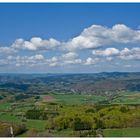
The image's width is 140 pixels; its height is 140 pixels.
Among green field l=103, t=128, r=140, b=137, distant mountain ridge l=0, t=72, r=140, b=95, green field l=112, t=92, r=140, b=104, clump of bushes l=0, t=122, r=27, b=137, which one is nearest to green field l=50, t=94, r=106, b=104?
green field l=112, t=92, r=140, b=104

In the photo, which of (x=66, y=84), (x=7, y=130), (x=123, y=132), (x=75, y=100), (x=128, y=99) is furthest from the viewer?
→ (x=66, y=84)

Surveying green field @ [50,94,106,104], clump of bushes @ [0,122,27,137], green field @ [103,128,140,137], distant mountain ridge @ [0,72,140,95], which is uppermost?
distant mountain ridge @ [0,72,140,95]

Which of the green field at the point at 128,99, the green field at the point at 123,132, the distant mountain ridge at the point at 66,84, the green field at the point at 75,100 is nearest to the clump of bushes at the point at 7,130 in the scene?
the green field at the point at 123,132

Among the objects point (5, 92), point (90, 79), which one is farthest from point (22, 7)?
point (90, 79)

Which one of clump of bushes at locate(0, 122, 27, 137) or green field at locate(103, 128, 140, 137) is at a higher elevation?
clump of bushes at locate(0, 122, 27, 137)

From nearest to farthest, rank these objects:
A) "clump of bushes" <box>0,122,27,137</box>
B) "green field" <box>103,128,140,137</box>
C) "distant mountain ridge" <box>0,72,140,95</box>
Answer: "clump of bushes" <box>0,122,27,137</box> → "green field" <box>103,128,140,137</box> → "distant mountain ridge" <box>0,72,140,95</box>

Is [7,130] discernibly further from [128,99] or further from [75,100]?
[128,99]

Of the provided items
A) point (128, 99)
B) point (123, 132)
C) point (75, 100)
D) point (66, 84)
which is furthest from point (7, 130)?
point (66, 84)

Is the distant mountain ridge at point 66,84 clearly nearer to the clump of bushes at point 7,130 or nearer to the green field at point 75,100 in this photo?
the green field at point 75,100

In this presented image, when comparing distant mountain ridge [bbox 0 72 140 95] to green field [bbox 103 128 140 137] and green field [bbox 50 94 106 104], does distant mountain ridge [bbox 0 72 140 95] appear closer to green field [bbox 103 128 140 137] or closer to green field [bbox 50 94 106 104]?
green field [bbox 50 94 106 104]

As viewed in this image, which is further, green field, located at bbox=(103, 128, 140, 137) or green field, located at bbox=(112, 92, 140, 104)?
green field, located at bbox=(112, 92, 140, 104)

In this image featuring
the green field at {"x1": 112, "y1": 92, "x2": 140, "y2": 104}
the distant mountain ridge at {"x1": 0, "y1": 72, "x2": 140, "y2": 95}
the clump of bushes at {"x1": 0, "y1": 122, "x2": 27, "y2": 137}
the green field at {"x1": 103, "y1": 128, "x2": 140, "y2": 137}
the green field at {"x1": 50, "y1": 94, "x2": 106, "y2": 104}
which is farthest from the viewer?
the distant mountain ridge at {"x1": 0, "y1": 72, "x2": 140, "y2": 95}
